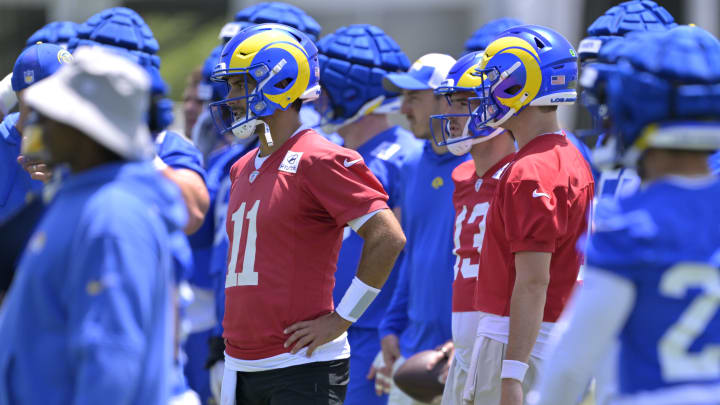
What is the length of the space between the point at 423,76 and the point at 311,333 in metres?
2.48

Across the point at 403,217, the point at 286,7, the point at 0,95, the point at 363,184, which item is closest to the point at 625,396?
the point at 363,184

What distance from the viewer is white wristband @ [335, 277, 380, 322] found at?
15.2 feet

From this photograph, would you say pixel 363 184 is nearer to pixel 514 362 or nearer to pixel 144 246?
pixel 514 362

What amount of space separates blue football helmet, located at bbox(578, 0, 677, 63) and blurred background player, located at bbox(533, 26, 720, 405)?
349 centimetres

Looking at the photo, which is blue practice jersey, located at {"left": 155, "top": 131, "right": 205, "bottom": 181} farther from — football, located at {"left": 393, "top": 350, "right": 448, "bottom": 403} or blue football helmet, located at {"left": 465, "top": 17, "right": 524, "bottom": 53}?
blue football helmet, located at {"left": 465, "top": 17, "right": 524, "bottom": 53}

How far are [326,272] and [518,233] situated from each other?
0.84 meters

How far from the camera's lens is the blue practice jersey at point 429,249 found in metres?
5.92

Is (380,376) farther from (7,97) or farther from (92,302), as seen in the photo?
(92,302)

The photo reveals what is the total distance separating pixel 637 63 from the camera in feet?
10.2

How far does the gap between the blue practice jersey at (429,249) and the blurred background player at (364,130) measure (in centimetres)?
19

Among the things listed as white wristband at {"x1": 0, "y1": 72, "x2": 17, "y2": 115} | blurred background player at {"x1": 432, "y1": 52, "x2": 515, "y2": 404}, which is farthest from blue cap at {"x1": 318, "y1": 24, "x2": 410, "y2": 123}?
white wristband at {"x1": 0, "y1": 72, "x2": 17, "y2": 115}

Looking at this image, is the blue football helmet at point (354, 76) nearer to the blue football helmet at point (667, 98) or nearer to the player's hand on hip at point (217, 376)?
the player's hand on hip at point (217, 376)

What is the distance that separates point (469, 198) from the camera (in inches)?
206

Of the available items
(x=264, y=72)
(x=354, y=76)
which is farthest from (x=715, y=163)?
(x=354, y=76)
